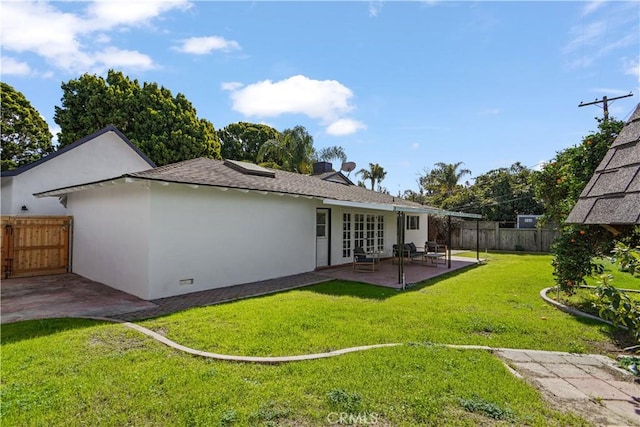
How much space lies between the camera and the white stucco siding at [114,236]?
8.62m

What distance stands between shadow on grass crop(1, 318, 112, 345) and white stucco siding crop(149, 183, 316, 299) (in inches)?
80.4

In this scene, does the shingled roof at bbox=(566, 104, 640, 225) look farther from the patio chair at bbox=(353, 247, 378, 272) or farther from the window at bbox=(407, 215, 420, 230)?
the window at bbox=(407, 215, 420, 230)

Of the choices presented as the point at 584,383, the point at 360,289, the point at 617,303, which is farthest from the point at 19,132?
the point at 584,383

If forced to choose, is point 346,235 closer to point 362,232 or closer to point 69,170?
point 362,232

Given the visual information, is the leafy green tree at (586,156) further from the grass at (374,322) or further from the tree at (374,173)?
the tree at (374,173)

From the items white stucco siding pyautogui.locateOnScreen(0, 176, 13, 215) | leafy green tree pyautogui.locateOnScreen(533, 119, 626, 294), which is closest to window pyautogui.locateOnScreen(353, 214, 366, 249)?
leafy green tree pyautogui.locateOnScreen(533, 119, 626, 294)

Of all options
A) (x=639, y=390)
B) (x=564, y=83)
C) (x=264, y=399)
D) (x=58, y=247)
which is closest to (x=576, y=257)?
(x=639, y=390)

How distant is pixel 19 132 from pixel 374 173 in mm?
35839

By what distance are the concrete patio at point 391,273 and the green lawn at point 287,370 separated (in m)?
3.49

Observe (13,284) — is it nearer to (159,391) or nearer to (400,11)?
(159,391)

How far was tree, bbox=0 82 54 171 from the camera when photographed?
22.1 m

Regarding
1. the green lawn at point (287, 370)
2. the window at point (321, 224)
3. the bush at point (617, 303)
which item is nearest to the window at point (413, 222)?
the window at point (321, 224)

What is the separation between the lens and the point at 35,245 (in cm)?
1219

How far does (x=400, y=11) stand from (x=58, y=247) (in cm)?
1518
